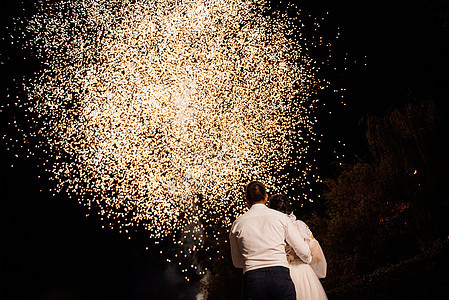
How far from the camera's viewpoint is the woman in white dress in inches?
194

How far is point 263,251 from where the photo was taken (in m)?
3.78

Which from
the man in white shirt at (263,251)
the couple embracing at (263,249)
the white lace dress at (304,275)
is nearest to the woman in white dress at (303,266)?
the white lace dress at (304,275)

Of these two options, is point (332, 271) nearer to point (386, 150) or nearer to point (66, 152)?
point (386, 150)

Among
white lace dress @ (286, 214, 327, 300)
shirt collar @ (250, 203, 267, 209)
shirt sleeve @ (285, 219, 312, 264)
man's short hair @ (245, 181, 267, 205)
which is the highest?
man's short hair @ (245, 181, 267, 205)

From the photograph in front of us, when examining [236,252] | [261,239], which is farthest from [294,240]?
[236,252]

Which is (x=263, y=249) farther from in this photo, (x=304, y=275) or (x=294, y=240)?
(x=304, y=275)

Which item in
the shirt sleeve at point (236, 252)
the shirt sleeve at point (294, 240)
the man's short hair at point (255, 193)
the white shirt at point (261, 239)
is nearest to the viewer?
the white shirt at point (261, 239)

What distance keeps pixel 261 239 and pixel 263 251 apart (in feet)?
0.39

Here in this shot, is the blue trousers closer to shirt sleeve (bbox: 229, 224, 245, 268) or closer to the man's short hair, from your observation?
shirt sleeve (bbox: 229, 224, 245, 268)

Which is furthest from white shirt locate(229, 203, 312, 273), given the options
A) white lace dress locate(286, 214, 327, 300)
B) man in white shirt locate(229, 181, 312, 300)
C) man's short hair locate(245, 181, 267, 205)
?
white lace dress locate(286, 214, 327, 300)

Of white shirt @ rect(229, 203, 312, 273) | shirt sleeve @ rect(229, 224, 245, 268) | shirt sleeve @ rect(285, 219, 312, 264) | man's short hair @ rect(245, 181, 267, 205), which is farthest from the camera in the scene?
man's short hair @ rect(245, 181, 267, 205)

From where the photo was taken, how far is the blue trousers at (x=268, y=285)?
3645 millimetres

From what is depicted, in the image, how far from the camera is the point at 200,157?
40.2ft

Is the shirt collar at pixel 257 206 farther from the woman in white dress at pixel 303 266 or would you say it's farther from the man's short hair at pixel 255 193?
the woman in white dress at pixel 303 266
